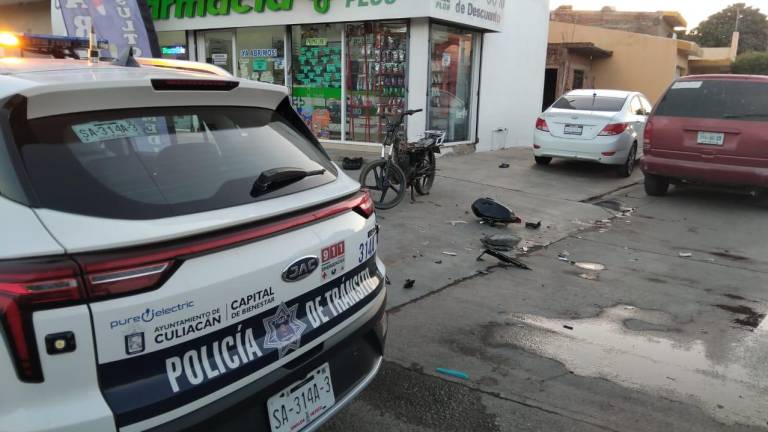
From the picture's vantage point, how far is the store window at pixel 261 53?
1280 centimetres

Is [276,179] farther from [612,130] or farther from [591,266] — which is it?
[612,130]

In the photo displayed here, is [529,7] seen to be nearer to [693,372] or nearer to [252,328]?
[693,372]

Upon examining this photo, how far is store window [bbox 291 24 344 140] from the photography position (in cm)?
1219

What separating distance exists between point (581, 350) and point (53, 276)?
134 inches

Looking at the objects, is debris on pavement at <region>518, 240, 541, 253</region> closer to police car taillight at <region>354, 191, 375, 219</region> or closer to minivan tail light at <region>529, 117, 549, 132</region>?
police car taillight at <region>354, 191, 375, 219</region>

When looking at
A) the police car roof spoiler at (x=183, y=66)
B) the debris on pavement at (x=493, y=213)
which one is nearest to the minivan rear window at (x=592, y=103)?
the debris on pavement at (x=493, y=213)

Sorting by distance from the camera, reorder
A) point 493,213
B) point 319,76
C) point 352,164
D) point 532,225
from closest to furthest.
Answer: point 493,213
point 532,225
point 352,164
point 319,76

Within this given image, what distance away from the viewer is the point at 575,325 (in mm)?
4441

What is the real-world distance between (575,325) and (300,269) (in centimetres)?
290

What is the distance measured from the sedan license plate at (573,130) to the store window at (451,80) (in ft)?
8.67

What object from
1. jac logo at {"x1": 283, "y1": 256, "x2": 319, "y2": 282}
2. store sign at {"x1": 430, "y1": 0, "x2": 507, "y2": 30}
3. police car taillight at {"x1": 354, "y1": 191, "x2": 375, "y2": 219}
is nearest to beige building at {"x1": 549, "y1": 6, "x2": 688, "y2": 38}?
store sign at {"x1": 430, "y1": 0, "x2": 507, "y2": 30}

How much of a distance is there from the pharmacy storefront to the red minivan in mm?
4452

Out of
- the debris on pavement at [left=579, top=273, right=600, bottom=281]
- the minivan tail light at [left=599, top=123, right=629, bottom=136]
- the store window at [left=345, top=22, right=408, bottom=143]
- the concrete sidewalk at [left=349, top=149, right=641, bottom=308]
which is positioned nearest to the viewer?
the debris on pavement at [left=579, top=273, right=600, bottom=281]

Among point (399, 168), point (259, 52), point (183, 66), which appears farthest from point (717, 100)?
point (259, 52)
